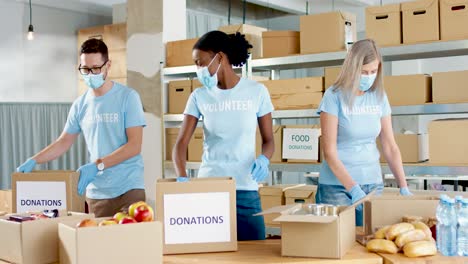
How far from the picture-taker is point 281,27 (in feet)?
31.7

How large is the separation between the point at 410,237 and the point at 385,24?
7.77ft

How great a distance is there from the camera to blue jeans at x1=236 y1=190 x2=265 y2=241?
8.38 ft

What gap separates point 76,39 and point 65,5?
483 mm

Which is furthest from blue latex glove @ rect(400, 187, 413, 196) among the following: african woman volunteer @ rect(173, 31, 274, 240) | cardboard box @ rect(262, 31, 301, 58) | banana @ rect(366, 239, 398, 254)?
cardboard box @ rect(262, 31, 301, 58)

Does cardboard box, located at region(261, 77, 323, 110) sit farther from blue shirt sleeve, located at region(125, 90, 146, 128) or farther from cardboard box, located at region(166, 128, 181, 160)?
blue shirt sleeve, located at region(125, 90, 146, 128)

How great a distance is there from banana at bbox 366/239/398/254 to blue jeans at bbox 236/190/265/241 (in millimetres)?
594

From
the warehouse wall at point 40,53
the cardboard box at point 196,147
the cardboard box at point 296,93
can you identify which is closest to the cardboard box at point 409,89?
the cardboard box at point 296,93

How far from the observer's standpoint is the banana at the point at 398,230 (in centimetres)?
207

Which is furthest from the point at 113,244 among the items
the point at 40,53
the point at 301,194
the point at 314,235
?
the point at 40,53

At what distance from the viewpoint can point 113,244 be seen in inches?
71.8

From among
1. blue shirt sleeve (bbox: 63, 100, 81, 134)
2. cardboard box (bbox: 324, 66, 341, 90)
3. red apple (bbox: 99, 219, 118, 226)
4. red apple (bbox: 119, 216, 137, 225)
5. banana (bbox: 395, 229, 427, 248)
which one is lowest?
banana (bbox: 395, 229, 427, 248)

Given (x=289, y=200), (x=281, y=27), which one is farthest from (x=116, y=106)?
(x=281, y=27)

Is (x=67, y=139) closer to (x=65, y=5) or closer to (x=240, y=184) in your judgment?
(x=240, y=184)

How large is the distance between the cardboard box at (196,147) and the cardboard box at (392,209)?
2.65m
